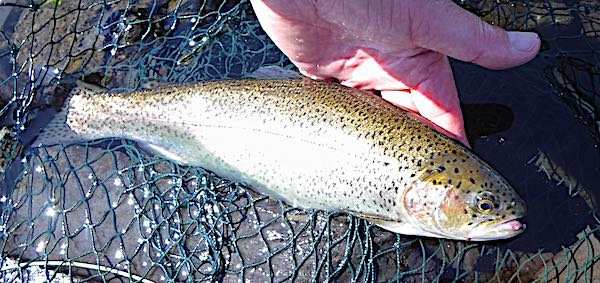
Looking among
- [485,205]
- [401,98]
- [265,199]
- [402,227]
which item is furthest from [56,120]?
[485,205]

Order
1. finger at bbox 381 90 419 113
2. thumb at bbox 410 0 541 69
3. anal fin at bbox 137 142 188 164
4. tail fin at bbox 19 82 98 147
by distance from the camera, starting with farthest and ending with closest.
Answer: tail fin at bbox 19 82 98 147 < anal fin at bbox 137 142 188 164 < finger at bbox 381 90 419 113 < thumb at bbox 410 0 541 69

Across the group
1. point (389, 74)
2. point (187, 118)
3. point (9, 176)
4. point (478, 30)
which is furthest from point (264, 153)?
point (9, 176)

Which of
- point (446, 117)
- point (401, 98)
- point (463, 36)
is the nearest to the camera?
point (463, 36)

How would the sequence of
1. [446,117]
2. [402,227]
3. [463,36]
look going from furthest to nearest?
1. [446,117]
2. [402,227]
3. [463,36]

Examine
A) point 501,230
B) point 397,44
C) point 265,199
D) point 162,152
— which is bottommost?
point 265,199

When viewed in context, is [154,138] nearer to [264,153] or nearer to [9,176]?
[264,153]

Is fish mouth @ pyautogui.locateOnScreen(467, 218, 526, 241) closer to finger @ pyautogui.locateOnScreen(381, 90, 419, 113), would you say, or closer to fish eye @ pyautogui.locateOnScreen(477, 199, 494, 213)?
fish eye @ pyautogui.locateOnScreen(477, 199, 494, 213)

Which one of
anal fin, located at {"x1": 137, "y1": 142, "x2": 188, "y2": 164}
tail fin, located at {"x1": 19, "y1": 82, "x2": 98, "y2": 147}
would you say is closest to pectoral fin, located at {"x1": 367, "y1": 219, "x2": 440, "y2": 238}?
anal fin, located at {"x1": 137, "y1": 142, "x2": 188, "y2": 164}

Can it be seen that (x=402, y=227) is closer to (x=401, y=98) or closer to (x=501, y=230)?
Result: (x=501, y=230)
